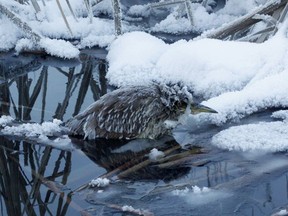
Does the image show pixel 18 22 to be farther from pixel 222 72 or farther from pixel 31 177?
pixel 31 177

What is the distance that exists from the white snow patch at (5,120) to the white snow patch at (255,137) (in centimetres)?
150

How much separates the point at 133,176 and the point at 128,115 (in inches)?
27.6

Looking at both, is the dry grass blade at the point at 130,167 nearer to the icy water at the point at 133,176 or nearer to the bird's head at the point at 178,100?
the icy water at the point at 133,176

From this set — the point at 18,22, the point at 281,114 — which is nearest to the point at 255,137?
the point at 281,114

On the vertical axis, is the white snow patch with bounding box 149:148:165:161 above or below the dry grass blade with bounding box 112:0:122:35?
below

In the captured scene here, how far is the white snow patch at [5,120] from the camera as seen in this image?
4.55 meters

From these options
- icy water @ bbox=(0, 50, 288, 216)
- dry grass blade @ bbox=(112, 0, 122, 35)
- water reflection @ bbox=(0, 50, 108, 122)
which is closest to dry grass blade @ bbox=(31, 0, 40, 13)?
water reflection @ bbox=(0, 50, 108, 122)

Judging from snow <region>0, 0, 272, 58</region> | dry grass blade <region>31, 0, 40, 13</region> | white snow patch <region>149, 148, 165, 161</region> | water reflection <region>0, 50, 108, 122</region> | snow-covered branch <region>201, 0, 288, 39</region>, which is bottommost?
white snow patch <region>149, 148, 165, 161</region>

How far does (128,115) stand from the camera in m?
4.49

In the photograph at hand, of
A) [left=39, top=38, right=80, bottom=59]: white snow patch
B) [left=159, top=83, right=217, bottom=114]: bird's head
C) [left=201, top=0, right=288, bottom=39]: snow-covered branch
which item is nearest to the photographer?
[left=159, top=83, right=217, bottom=114]: bird's head

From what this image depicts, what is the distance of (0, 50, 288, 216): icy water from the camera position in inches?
138

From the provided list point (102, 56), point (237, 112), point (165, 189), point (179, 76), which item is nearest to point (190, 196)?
point (165, 189)

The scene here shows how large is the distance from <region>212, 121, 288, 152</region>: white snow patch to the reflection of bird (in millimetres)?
258

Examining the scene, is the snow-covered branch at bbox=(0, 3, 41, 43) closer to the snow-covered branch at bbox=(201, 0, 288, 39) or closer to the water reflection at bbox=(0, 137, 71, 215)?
the snow-covered branch at bbox=(201, 0, 288, 39)
